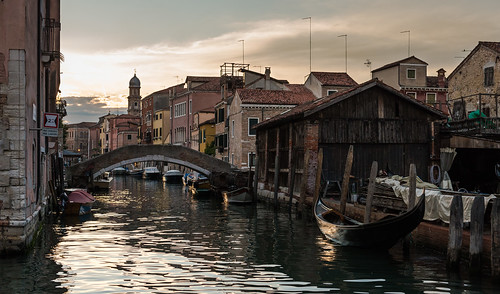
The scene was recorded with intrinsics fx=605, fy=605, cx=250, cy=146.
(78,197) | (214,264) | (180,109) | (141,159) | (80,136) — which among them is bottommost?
(214,264)

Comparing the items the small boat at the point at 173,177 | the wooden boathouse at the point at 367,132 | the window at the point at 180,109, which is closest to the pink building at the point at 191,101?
the window at the point at 180,109

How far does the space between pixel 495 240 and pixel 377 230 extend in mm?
3282

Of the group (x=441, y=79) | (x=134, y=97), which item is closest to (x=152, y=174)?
(x=441, y=79)

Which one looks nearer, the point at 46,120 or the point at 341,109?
the point at 46,120

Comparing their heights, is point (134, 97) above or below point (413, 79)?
above

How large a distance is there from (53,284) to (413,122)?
47.7 feet

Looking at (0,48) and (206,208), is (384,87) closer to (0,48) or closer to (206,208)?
(206,208)

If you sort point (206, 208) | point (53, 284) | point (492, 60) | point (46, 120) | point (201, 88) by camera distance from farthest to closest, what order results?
point (201, 88) → point (492, 60) → point (206, 208) → point (46, 120) → point (53, 284)

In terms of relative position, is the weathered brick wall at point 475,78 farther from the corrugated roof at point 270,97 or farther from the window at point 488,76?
the corrugated roof at point 270,97

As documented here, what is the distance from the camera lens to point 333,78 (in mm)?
40688

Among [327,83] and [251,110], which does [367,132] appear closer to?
[251,110]

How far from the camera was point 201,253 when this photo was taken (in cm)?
1302

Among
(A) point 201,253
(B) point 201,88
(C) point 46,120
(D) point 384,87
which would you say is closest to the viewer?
(A) point 201,253

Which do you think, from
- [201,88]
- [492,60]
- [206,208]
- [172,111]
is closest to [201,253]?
[206,208]
